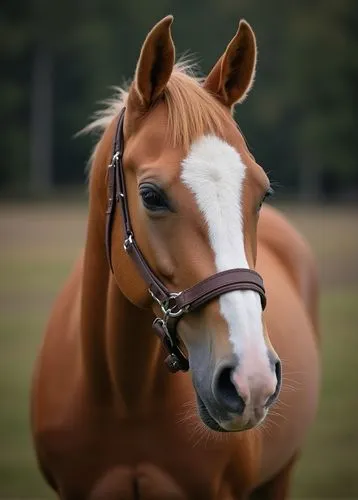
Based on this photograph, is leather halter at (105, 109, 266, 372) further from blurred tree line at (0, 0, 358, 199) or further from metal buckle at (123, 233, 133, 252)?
blurred tree line at (0, 0, 358, 199)

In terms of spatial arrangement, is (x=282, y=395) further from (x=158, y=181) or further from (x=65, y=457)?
(x=158, y=181)

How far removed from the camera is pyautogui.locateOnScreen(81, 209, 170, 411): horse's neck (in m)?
3.65

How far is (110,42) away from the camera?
47656 mm

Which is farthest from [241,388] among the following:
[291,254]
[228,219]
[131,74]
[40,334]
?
[131,74]

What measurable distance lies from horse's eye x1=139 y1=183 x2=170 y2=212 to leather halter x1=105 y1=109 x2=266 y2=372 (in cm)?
17

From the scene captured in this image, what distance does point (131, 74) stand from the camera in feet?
144

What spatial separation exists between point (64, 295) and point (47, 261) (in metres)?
17.4

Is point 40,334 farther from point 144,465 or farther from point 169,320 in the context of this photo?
point 169,320

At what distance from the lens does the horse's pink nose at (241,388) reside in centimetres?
288

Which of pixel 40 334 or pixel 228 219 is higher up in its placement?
pixel 228 219

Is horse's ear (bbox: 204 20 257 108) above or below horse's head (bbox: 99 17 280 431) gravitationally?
above

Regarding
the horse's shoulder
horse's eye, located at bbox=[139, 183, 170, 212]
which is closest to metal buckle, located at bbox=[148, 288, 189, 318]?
horse's eye, located at bbox=[139, 183, 170, 212]

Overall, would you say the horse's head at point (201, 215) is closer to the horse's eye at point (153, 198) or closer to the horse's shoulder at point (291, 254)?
the horse's eye at point (153, 198)

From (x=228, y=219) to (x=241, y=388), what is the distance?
0.57 meters
